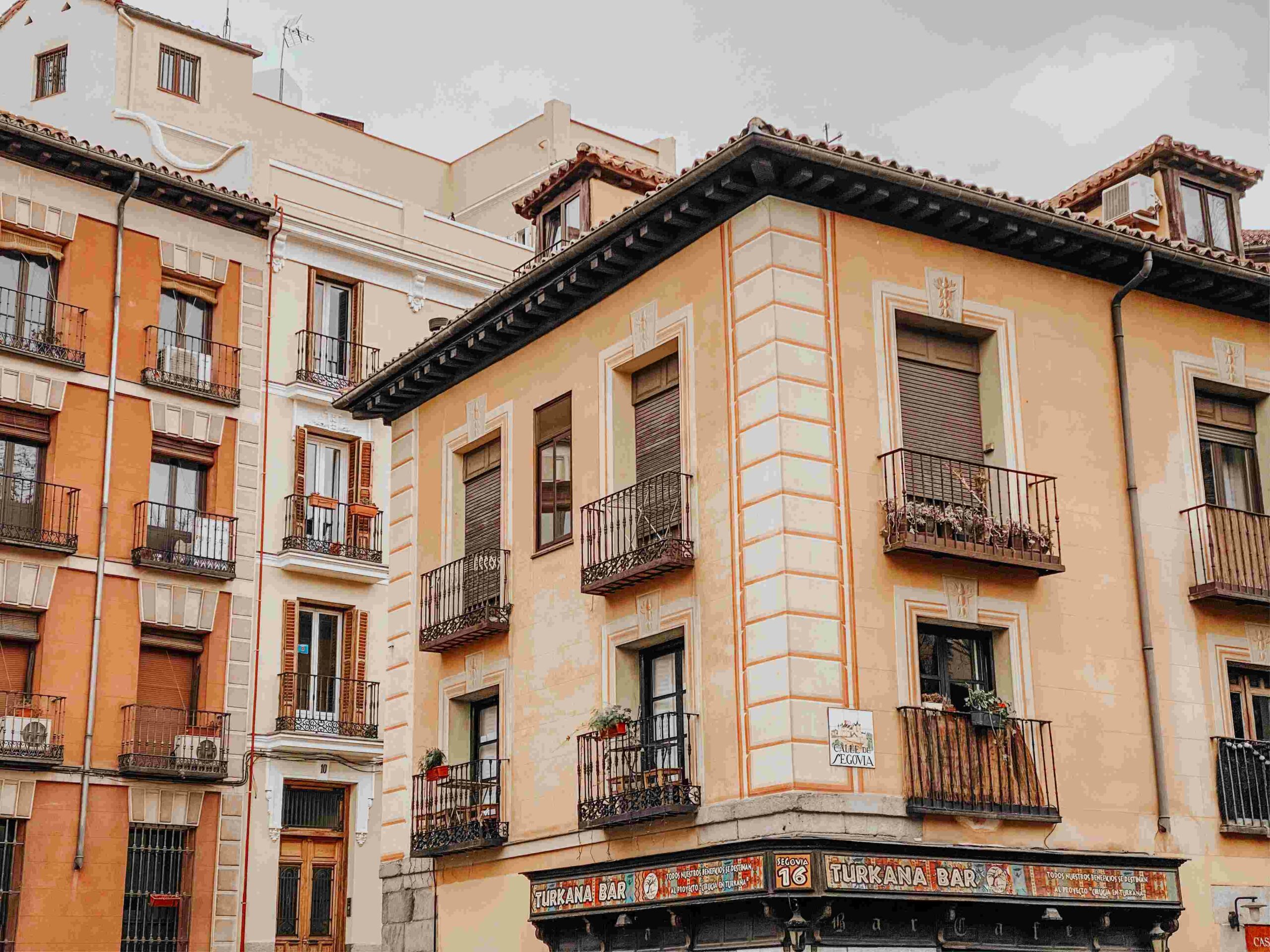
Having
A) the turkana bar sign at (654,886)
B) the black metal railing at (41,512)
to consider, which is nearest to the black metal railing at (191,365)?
the black metal railing at (41,512)

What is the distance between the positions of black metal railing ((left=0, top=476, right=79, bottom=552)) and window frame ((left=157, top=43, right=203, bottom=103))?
11311 millimetres

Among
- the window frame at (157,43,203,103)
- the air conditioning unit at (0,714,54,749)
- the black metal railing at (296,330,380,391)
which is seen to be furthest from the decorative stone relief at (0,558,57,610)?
the window frame at (157,43,203,103)

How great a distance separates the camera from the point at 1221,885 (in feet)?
63.7

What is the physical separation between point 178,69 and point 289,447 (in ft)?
32.7

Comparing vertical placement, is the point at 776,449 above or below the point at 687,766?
above

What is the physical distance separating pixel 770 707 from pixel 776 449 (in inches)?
111

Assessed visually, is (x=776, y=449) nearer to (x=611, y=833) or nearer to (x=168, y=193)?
(x=611, y=833)

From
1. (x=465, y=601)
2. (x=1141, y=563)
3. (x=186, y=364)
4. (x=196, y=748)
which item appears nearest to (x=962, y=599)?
(x=1141, y=563)

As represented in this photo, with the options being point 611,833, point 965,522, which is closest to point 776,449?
point 965,522

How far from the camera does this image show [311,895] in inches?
1276

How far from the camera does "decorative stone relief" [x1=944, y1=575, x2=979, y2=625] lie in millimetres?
18391

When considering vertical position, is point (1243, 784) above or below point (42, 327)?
below

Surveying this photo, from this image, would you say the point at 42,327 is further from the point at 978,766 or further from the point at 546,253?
the point at 978,766

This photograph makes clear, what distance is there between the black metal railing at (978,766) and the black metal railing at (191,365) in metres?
19.3
